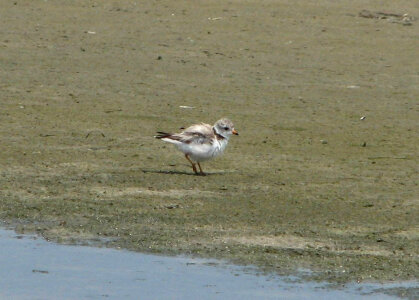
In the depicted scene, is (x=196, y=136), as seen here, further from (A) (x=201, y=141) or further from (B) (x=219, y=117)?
(B) (x=219, y=117)

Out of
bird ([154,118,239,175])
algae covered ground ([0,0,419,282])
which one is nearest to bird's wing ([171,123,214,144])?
bird ([154,118,239,175])

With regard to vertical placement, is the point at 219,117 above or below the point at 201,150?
below

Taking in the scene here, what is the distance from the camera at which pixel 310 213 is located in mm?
9836

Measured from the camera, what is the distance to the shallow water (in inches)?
304

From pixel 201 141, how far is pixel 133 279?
127 inches

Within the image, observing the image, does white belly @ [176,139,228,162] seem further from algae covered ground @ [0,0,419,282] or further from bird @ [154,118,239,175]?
algae covered ground @ [0,0,419,282]

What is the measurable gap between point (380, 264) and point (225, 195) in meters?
2.22

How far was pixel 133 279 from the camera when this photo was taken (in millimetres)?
8062

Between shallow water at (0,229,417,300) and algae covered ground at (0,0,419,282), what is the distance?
0.25 meters

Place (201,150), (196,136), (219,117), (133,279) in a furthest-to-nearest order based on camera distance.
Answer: (219,117)
(196,136)
(201,150)
(133,279)

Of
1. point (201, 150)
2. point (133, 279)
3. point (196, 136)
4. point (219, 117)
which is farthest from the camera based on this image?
point (219, 117)

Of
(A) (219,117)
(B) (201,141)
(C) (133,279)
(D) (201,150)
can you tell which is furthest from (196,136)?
(C) (133,279)

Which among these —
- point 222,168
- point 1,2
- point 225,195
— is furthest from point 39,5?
point 225,195

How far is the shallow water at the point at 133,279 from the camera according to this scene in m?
7.72
